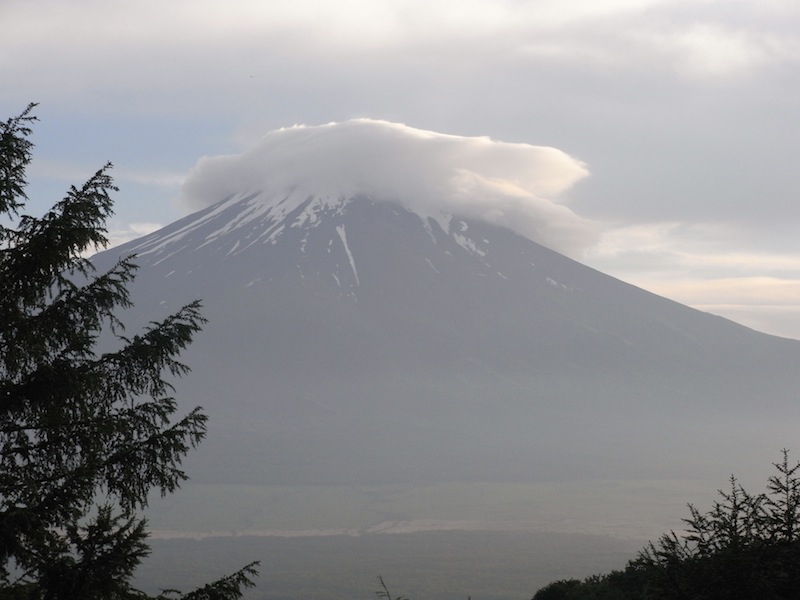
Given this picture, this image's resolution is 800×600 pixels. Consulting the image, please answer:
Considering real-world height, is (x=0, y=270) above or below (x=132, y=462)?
above

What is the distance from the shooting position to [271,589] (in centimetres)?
14950

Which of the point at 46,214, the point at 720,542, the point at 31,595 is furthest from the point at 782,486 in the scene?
the point at 46,214

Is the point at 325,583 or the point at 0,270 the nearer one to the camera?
the point at 0,270

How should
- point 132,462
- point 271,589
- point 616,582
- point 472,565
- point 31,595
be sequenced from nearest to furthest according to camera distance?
point 31,595 → point 132,462 → point 616,582 → point 271,589 → point 472,565

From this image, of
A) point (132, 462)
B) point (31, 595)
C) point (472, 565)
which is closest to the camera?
point (31, 595)

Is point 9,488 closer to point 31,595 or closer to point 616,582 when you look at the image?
point 31,595

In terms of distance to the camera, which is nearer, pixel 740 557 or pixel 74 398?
pixel 740 557

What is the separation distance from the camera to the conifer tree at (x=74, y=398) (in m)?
10.0

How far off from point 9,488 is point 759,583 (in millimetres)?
7073

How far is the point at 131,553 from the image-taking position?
32.2ft

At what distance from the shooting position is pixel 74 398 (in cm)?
1130

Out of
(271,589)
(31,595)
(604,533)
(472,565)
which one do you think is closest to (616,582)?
(31,595)

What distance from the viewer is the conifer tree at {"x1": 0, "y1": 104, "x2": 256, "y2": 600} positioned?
32.9ft

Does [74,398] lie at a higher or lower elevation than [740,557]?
higher
